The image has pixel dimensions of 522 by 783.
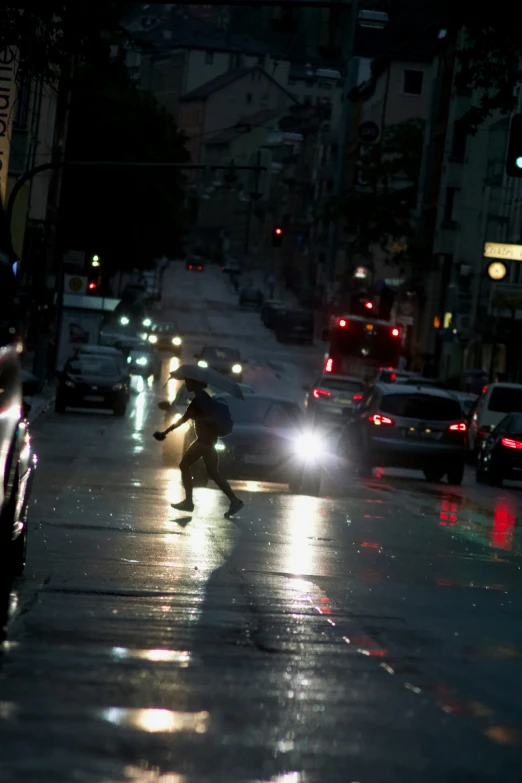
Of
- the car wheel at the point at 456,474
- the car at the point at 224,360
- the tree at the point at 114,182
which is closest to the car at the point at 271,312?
the tree at the point at 114,182

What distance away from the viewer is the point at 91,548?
47.2 ft

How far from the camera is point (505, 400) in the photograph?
38.3 meters

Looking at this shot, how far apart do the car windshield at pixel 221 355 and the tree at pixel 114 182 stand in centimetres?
1097

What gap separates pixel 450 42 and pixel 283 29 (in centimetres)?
7089

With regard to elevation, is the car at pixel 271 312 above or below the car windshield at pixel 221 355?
above

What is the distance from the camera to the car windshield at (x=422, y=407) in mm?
30219

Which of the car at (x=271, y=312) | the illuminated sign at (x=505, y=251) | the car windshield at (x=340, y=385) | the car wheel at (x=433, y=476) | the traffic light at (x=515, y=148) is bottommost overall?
the car wheel at (x=433, y=476)

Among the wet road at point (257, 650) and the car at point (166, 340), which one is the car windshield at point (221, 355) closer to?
the car at point (166, 340)

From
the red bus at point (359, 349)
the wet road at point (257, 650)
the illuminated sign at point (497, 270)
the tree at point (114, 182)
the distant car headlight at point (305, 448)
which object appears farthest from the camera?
the tree at point (114, 182)

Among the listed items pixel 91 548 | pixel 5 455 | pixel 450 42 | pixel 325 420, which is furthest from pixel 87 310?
pixel 5 455

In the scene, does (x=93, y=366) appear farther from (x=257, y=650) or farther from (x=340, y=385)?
(x=257, y=650)

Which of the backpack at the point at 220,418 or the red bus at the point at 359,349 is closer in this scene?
the backpack at the point at 220,418

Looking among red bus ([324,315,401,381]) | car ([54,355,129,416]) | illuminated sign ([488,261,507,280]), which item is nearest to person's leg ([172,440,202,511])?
illuminated sign ([488,261,507,280])

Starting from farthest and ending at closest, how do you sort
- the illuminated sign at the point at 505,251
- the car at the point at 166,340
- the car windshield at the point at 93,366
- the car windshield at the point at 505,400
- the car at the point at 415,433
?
1. the car at the point at 166,340
2. the car windshield at the point at 93,366
3. the car windshield at the point at 505,400
4. the illuminated sign at the point at 505,251
5. the car at the point at 415,433
